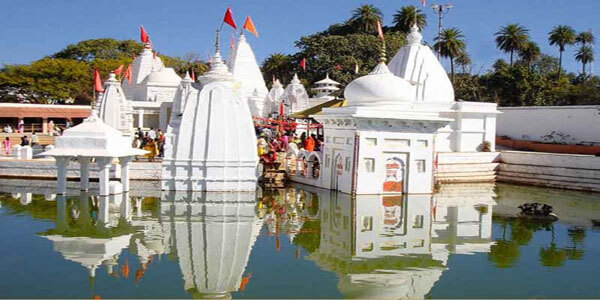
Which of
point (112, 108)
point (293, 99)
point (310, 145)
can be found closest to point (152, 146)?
point (310, 145)

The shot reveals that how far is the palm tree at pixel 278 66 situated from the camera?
54.1m

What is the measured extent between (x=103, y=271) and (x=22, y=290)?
3.84ft

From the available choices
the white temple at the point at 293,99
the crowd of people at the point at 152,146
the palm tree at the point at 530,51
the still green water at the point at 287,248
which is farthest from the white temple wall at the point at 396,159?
the palm tree at the point at 530,51

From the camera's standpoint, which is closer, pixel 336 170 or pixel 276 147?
pixel 336 170

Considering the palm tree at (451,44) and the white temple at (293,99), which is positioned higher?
the palm tree at (451,44)

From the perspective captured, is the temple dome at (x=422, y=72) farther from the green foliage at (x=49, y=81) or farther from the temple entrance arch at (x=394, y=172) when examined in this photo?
the green foliage at (x=49, y=81)

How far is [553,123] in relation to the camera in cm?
2994

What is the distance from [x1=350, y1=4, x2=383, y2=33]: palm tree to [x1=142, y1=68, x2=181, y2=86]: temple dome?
25603mm

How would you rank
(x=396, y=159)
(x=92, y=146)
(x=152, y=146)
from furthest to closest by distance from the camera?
(x=152, y=146), (x=396, y=159), (x=92, y=146)

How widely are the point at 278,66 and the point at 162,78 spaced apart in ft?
67.0

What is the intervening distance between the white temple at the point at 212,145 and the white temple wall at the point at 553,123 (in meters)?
20.3

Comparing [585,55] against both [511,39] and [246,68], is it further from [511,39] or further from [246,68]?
[246,68]

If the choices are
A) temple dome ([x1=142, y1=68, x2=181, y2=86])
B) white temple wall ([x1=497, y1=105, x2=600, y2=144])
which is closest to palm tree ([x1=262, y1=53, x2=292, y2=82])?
temple dome ([x1=142, y1=68, x2=181, y2=86])

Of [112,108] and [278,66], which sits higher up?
[278,66]
